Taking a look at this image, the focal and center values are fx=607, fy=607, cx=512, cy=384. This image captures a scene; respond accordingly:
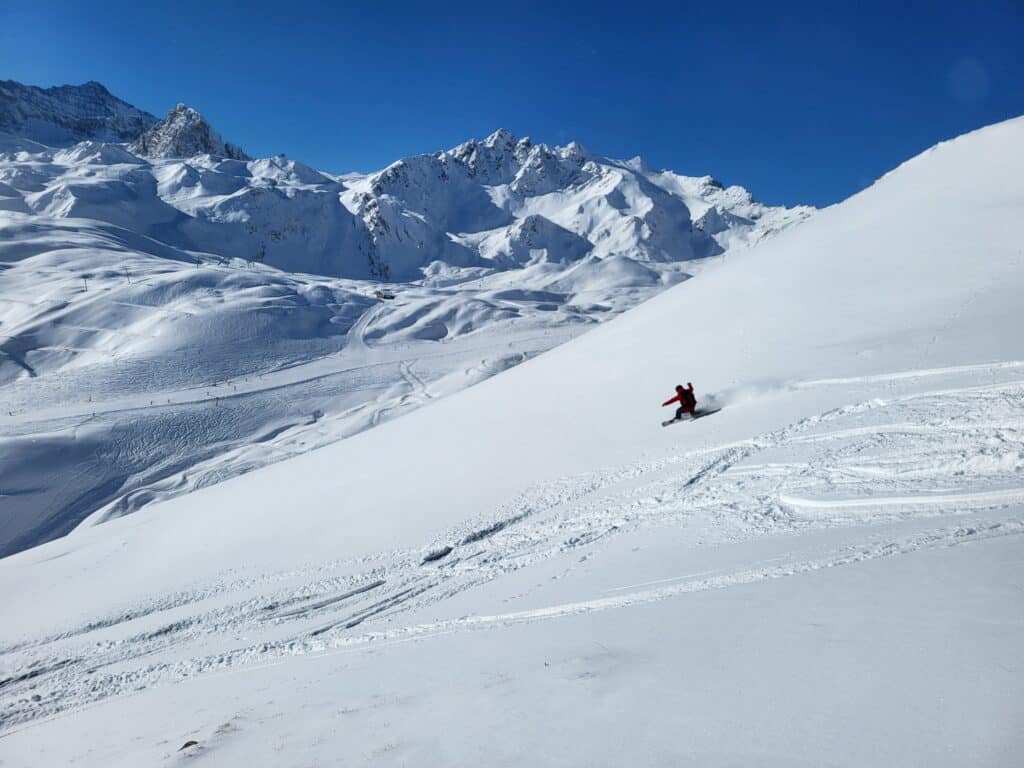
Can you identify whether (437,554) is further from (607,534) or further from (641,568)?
(641,568)

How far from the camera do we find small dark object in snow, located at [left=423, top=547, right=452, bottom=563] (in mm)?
9109

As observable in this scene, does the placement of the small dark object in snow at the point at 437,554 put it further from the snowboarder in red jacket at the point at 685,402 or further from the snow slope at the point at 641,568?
the snowboarder in red jacket at the point at 685,402

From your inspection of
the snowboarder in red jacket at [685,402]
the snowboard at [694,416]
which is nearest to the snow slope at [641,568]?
the snowboard at [694,416]

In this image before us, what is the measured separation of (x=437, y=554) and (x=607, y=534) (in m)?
2.71

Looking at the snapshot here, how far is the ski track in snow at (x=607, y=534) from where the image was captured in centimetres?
601

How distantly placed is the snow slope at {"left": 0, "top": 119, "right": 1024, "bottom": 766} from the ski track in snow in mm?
56

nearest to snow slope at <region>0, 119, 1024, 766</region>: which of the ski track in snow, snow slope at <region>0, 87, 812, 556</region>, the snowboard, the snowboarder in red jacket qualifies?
the ski track in snow

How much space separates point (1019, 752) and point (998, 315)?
11262 millimetres

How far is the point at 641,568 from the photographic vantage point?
6.37 m

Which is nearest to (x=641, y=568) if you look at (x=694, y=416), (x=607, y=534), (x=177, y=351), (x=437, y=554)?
(x=607, y=534)

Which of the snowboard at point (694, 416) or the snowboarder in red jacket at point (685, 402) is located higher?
the snowboarder in red jacket at point (685, 402)

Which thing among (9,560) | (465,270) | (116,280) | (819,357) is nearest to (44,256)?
(116,280)

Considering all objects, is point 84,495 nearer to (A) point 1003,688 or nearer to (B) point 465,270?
(A) point 1003,688

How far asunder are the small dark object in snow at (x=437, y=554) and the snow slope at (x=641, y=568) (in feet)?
0.34
